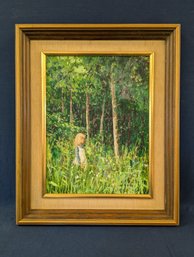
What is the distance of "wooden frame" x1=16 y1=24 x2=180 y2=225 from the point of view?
82 cm

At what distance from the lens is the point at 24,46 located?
833mm

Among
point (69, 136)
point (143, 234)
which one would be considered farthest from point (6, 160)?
point (143, 234)

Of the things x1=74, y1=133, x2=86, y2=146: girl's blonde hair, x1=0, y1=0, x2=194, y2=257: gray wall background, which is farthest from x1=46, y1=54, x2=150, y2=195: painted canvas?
x1=0, y1=0, x2=194, y2=257: gray wall background

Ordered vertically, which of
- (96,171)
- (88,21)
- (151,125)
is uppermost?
(88,21)

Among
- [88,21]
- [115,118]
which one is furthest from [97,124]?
[88,21]

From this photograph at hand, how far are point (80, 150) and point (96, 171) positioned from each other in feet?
0.24

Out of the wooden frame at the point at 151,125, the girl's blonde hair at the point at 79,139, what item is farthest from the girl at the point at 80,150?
the wooden frame at the point at 151,125

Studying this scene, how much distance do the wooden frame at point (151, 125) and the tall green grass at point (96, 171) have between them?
33 mm

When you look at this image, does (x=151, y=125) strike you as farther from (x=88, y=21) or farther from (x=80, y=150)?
(x=88, y=21)

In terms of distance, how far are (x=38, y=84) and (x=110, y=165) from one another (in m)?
0.29

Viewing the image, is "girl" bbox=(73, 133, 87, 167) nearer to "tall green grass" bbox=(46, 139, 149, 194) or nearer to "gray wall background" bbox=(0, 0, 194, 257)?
"tall green grass" bbox=(46, 139, 149, 194)

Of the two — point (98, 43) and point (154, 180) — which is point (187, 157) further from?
point (98, 43)

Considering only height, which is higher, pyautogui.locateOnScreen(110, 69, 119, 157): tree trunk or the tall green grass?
pyautogui.locateOnScreen(110, 69, 119, 157): tree trunk

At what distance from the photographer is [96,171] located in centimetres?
86
